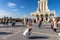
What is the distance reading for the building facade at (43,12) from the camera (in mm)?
120375

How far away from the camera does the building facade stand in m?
120

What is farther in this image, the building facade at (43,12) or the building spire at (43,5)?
the building spire at (43,5)

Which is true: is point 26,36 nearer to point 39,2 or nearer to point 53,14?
point 53,14

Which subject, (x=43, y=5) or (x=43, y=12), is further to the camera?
(x=43, y=5)

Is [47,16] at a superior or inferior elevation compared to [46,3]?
inferior

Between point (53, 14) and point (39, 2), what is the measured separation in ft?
54.4

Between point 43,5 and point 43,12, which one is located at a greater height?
point 43,5

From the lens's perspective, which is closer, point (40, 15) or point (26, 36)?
point (26, 36)

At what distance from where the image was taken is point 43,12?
12262 centimetres

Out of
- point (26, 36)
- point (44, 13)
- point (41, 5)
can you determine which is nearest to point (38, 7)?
point (41, 5)

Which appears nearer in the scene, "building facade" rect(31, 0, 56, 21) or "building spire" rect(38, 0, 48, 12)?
"building facade" rect(31, 0, 56, 21)

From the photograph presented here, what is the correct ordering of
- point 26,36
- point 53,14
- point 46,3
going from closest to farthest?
point 26,36 < point 53,14 < point 46,3

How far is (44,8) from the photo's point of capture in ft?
416

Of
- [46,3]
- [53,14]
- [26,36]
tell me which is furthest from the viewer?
[46,3]
